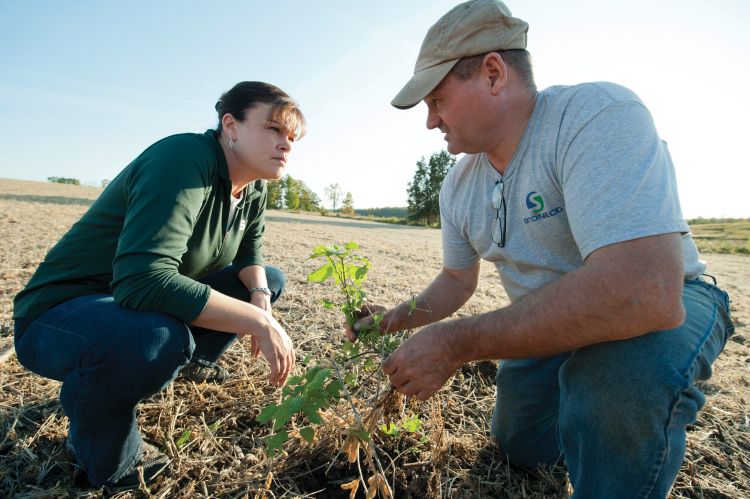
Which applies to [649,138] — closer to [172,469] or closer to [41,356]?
[172,469]

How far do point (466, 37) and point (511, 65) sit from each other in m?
0.22

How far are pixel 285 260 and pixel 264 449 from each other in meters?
4.78

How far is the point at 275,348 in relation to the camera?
1.82 m

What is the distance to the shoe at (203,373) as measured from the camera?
93.4 inches

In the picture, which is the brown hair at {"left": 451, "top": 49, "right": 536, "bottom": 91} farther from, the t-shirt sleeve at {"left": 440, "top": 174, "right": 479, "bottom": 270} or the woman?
the woman

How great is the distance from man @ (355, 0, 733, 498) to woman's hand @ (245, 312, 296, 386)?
0.50m

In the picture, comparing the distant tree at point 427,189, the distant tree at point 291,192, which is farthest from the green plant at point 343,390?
the distant tree at point 291,192

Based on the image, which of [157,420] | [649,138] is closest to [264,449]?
[157,420]

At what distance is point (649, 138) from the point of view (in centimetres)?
137

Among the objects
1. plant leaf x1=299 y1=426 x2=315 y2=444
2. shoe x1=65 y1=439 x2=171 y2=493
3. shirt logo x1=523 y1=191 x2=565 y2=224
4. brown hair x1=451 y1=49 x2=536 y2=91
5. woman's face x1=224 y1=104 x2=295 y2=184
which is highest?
brown hair x1=451 y1=49 x2=536 y2=91

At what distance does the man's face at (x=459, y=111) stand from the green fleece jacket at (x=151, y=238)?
41.6 inches

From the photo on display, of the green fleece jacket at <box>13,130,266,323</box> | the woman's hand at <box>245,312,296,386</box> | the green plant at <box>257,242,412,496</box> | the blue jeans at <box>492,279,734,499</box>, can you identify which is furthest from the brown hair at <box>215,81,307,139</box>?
the blue jeans at <box>492,279,734,499</box>

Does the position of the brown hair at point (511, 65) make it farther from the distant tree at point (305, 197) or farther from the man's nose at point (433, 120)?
the distant tree at point (305, 197)

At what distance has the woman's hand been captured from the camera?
5.94 feet
